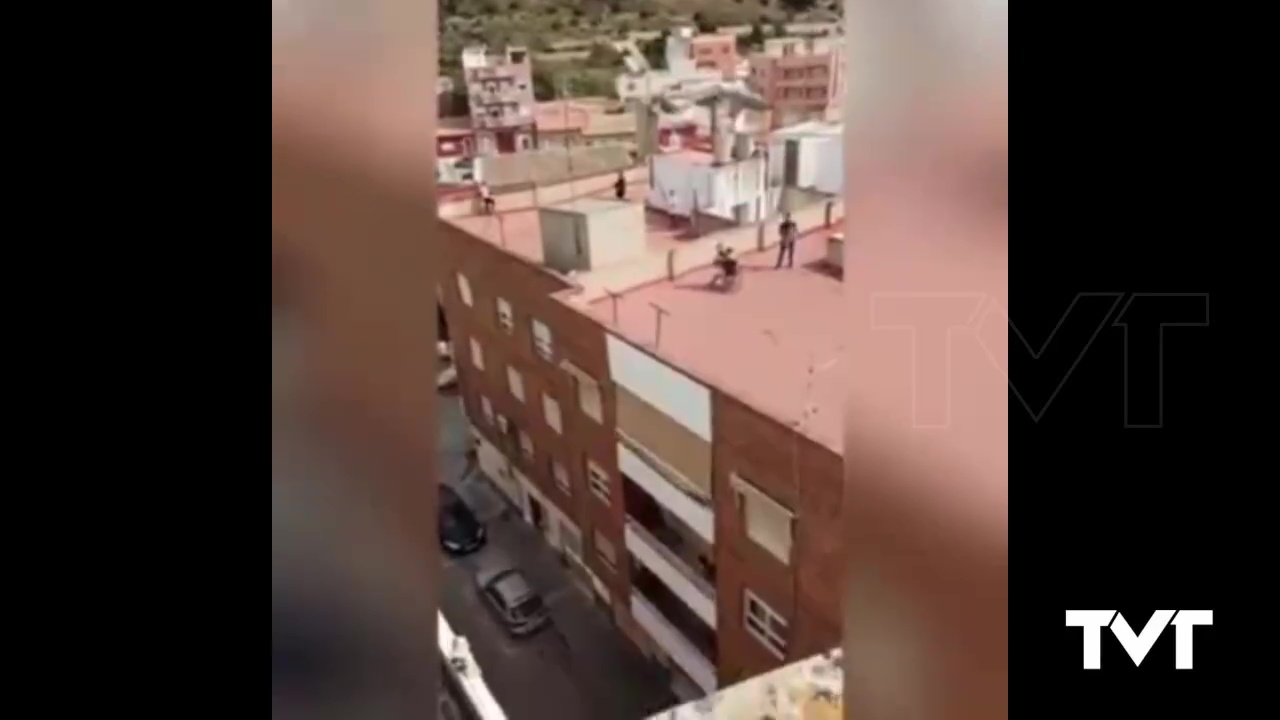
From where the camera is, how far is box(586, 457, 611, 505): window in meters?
1.12

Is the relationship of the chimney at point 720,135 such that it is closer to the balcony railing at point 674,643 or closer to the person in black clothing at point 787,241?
the person in black clothing at point 787,241

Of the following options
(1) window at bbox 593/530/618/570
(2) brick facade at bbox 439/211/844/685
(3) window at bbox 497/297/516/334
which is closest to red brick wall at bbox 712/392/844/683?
(2) brick facade at bbox 439/211/844/685

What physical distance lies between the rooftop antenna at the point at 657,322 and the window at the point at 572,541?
0.64 feet

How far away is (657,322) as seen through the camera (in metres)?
1.09

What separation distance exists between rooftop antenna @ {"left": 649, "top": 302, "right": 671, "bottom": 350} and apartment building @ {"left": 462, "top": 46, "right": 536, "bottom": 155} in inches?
7.6

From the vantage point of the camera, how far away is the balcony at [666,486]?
43.8 inches

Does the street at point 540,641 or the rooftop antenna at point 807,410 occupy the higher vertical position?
the rooftop antenna at point 807,410

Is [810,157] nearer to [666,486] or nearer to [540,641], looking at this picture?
[666,486]

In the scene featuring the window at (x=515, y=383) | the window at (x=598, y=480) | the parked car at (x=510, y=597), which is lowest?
the parked car at (x=510, y=597)

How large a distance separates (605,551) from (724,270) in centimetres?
30

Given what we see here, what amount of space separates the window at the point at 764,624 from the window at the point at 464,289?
39 centimetres
